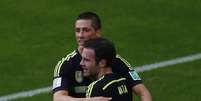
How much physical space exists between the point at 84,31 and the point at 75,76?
19.2 inches

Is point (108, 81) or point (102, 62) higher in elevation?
point (102, 62)

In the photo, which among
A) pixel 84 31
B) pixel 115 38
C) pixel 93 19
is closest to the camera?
pixel 84 31

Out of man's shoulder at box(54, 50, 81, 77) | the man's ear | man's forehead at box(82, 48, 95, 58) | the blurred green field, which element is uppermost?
man's forehead at box(82, 48, 95, 58)

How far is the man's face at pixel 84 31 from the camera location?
7372mm

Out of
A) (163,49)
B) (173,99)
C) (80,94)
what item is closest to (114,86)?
(80,94)

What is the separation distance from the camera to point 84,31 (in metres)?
7.44

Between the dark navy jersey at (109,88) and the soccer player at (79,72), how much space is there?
743 millimetres

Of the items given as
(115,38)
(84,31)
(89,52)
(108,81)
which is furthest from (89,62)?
(115,38)

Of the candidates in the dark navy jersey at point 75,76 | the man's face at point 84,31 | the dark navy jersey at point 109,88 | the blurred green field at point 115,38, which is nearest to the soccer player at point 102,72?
the dark navy jersey at point 109,88

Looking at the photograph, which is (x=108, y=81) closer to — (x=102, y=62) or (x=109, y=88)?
(x=109, y=88)

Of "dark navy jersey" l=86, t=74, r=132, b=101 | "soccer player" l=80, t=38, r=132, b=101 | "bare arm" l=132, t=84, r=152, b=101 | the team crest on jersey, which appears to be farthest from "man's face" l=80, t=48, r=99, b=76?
"bare arm" l=132, t=84, r=152, b=101

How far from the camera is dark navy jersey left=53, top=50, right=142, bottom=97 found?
294 inches

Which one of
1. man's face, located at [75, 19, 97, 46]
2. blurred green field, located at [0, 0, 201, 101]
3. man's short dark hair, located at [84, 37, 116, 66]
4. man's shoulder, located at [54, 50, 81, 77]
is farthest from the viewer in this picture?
blurred green field, located at [0, 0, 201, 101]

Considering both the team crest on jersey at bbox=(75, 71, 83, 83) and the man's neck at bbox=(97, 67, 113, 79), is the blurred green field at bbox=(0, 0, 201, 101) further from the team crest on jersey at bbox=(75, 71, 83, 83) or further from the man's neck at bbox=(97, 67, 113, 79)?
the man's neck at bbox=(97, 67, 113, 79)
